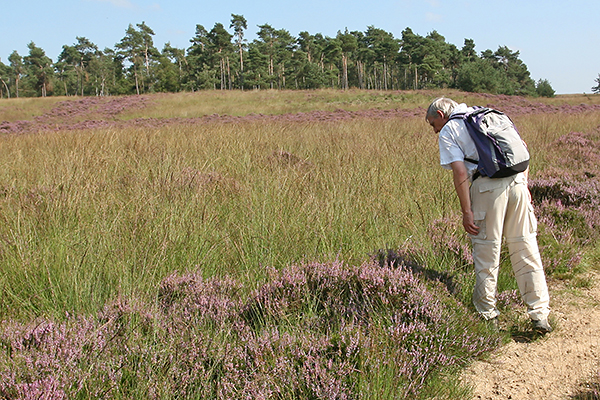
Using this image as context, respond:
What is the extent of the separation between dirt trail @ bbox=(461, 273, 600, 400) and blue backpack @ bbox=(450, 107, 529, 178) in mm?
1224

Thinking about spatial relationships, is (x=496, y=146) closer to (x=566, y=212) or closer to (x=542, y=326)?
(x=542, y=326)

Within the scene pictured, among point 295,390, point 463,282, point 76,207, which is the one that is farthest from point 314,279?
point 76,207

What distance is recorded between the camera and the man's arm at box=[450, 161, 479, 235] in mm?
3027

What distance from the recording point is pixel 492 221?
3.07 m

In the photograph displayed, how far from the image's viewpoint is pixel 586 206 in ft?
17.9

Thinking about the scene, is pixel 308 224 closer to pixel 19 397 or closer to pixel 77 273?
pixel 77 273

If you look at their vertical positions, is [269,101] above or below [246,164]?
above

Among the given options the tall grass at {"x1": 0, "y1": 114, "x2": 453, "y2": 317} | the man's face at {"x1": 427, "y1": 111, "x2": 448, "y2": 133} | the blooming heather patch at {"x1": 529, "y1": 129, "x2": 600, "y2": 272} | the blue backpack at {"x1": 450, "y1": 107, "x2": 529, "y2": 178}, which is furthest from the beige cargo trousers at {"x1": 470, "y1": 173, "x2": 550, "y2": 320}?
the blooming heather patch at {"x1": 529, "y1": 129, "x2": 600, "y2": 272}

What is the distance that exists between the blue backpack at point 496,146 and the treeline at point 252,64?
6333cm

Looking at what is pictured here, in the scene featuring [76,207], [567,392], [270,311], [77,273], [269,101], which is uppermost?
[269,101]

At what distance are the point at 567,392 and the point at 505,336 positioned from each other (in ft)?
1.86

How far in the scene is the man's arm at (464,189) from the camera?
3.03 meters

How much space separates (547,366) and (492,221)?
0.99 meters

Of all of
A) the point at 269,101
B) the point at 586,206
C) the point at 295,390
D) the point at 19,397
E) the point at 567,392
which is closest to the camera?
the point at 19,397
